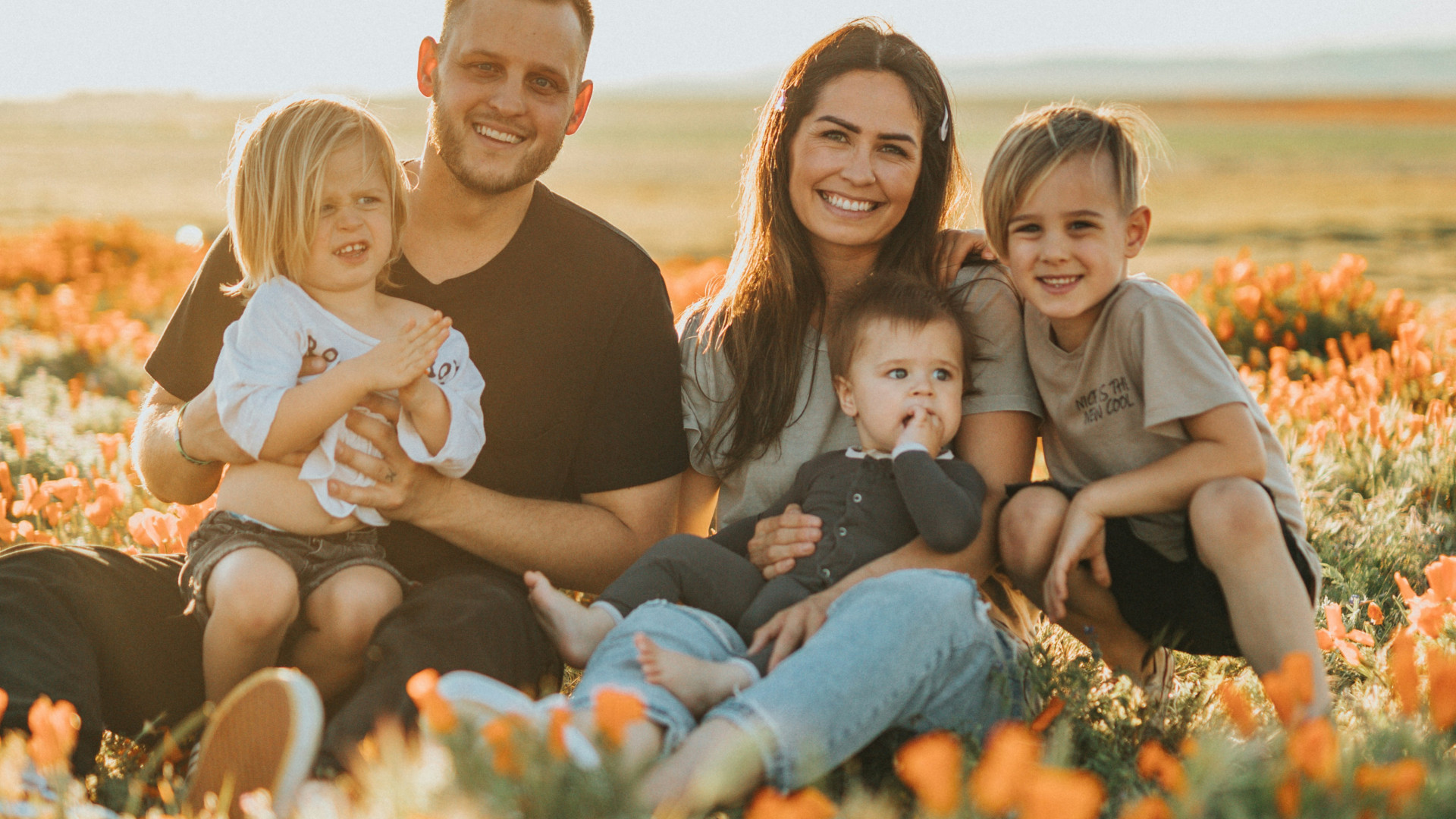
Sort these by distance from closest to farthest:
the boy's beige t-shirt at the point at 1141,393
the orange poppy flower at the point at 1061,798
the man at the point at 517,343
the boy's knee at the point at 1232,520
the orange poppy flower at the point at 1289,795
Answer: the orange poppy flower at the point at 1061,798 → the orange poppy flower at the point at 1289,795 → the boy's knee at the point at 1232,520 → the boy's beige t-shirt at the point at 1141,393 → the man at the point at 517,343

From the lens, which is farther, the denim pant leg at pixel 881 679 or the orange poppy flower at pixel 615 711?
the denim pant leg at pixel 881 679

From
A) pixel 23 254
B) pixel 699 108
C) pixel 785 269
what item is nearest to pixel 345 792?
pixel 785 269

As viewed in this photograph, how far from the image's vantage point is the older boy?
282cm

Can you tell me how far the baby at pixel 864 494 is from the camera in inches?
120

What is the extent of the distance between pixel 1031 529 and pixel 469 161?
199 cm

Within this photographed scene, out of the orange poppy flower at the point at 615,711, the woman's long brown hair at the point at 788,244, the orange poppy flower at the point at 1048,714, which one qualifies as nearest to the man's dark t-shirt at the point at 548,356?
the woman's long brown hair at the point at 788,244

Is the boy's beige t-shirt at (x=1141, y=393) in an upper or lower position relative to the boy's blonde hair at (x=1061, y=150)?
lower

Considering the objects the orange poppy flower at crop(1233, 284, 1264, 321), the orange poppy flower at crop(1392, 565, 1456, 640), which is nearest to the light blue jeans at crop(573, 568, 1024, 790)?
the orange poppy flower at crop(1392, 565, 1456, 640)

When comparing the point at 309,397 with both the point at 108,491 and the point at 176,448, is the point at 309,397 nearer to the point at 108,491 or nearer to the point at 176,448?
the point at 176,448

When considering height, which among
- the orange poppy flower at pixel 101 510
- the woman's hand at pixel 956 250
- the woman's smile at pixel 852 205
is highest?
the woman's smile at pixel 852 205

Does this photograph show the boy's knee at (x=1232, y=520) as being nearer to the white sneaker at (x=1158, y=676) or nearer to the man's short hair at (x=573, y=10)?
the white sneaker at (x=1158, y=676)

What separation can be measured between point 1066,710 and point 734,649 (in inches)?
32.8

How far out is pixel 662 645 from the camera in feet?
9.16

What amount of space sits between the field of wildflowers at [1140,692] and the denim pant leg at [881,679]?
0.36ft
